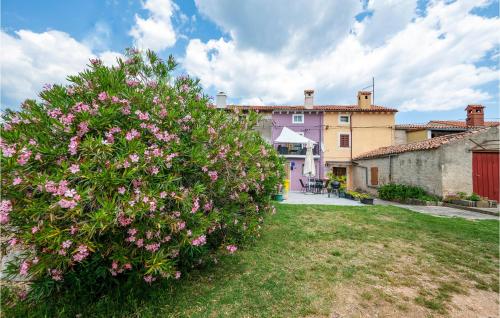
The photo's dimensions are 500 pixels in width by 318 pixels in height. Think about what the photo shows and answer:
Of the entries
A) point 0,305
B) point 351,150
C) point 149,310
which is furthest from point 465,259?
point 351,150

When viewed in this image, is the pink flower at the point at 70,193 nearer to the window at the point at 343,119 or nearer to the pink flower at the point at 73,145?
the pink flower at the point at 73,145

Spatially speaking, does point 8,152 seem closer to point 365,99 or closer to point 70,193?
point 70,193

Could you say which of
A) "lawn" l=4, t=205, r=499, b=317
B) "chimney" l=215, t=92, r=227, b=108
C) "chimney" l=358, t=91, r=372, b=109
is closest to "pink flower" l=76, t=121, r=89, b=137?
"lawn" l=4, t=205, r=499, b=317

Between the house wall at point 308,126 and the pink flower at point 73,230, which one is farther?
the house wall at point 308,126

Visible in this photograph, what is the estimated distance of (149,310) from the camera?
2.49 metres

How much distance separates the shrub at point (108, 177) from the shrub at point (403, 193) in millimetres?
12078

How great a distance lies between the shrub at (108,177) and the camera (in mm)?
1802

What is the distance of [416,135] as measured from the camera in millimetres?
19328

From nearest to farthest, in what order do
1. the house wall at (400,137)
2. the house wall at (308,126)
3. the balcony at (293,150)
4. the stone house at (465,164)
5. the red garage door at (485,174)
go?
the red garage door at (485,174)
the stone house at (465,164)
the balcony at (293,150)
the house wall at (308,126)
the house wall at (400,137)

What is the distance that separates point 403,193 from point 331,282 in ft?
37.0

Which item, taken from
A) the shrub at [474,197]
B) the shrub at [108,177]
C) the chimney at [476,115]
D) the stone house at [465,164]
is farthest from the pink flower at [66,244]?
the chimney at [476,115]

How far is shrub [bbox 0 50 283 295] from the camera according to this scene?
1.80 metres

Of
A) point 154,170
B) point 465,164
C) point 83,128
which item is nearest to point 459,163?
point 465,164

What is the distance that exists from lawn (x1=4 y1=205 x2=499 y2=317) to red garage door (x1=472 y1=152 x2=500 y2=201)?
23.7ft
